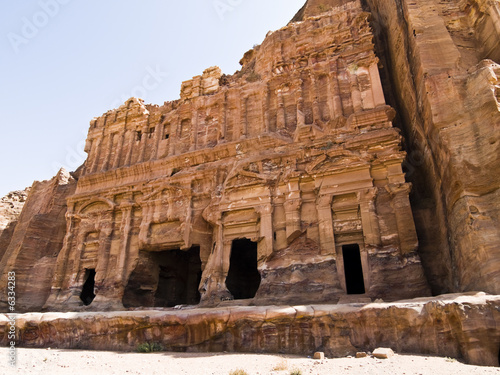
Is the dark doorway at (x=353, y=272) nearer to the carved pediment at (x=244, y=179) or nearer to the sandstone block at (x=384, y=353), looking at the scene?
the carved pediment at (x=244, y=179)

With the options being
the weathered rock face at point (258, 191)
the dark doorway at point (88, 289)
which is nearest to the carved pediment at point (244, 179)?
the weathered rock face at point (258, 191)

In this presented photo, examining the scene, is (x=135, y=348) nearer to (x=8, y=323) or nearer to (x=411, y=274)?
(x=8, y=323)

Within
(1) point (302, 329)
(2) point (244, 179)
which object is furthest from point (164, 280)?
(1) point (302, 329)

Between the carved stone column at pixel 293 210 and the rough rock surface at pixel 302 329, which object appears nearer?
the rough rock surface at pixel 302 329

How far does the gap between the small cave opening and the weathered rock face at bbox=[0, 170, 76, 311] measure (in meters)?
4.86

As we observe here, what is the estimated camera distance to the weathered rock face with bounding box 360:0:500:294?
809 cm

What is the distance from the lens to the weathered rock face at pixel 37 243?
15797 mm

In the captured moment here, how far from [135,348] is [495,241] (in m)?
8.66

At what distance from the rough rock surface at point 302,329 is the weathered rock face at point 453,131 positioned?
5.68 ft

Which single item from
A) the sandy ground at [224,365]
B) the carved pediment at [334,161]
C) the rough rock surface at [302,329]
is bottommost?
the sandy ground at [224,365]

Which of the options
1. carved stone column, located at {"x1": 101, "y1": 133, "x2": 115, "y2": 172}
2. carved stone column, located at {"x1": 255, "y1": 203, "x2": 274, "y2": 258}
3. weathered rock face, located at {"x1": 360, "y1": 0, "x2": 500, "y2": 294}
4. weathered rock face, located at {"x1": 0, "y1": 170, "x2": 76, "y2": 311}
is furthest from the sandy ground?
carved stone column, located at {"x1": 101, "y1": 133, "x2": 115, "y2": 172}

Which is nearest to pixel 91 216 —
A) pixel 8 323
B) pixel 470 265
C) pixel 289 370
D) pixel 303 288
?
pixel 8 323

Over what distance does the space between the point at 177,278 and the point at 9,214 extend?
12.7 m

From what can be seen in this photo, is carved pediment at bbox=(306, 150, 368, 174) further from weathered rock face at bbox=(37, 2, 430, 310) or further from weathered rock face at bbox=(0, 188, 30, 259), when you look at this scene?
weathered rock face at bbox=(0, 188, 30, 259)
